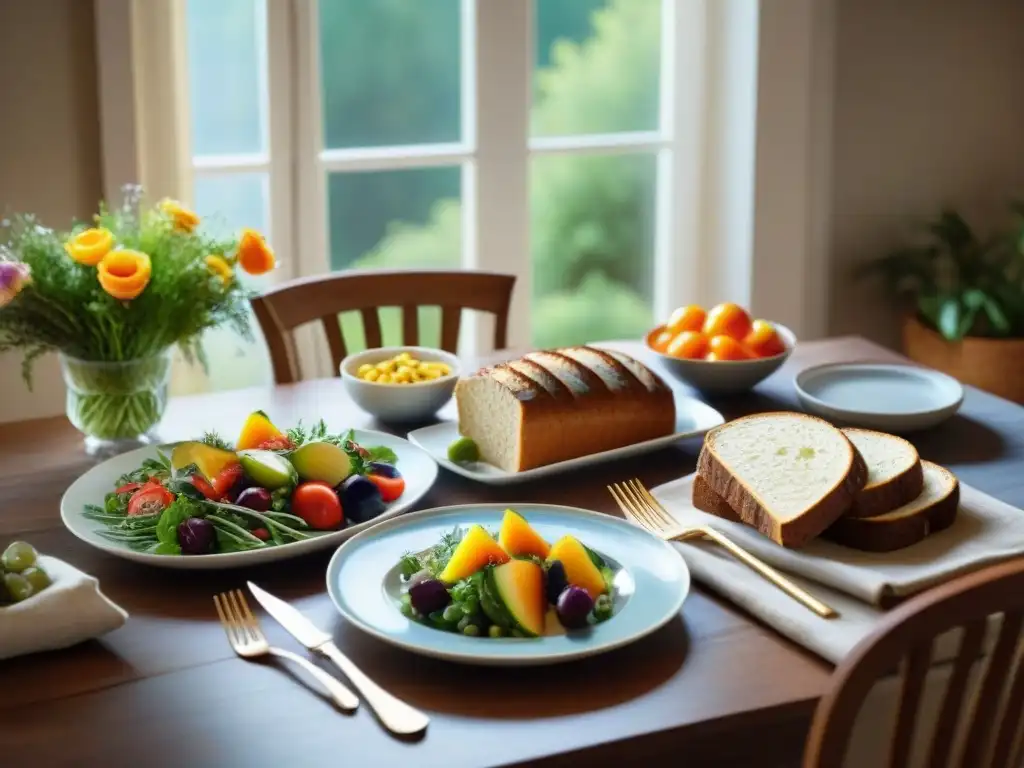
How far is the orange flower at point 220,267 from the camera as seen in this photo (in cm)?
167

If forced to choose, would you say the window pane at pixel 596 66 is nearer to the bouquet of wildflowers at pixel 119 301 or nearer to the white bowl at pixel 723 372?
the white bowl at pixel 723 372

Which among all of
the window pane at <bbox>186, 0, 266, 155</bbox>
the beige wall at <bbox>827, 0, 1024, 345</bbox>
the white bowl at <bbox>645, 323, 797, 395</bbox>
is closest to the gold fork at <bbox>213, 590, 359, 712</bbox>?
the white bowl at <bbox>645, 323, 797, 395</bbox>

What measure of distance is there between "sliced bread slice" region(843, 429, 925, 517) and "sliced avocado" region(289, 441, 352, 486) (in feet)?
1.78

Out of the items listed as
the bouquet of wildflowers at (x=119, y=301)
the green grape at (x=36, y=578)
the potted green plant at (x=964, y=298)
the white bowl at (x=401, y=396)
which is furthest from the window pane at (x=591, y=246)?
the green grape at (x=36, y=578)

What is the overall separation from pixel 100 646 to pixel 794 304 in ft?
7.95

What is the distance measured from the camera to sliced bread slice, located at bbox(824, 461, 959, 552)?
1.35 metres

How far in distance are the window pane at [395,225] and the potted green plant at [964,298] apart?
112 cm

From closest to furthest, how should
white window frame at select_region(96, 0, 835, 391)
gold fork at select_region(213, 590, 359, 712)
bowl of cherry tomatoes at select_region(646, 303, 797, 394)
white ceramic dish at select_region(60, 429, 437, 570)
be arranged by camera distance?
gold fork at select_region(213, 590, 359, 712), white ceramic dish at select_region(60, 429, 437, 570), bowl of cherry tomatoes at select_region(646, 303, 797, 394), white window frame at select_region(96, 0, 835, 391)

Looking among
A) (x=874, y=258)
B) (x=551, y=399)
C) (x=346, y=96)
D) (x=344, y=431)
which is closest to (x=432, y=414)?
(x=344, y=431)

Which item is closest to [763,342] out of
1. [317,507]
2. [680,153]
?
[317,507]

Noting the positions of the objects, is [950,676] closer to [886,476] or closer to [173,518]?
[886,476]

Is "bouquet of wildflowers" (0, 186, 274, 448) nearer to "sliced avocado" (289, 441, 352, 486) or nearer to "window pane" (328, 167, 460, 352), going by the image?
"sliced avocado" (289, 441, 352, 486)

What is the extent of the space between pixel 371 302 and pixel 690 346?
603mm

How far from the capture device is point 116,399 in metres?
1.69
